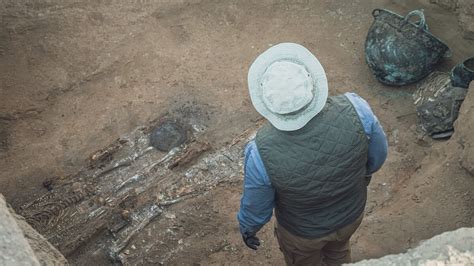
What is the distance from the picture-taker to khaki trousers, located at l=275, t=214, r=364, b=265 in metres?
3.33

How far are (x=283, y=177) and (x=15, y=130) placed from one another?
3627 millimetres

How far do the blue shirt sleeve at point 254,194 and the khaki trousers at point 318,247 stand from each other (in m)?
0.27

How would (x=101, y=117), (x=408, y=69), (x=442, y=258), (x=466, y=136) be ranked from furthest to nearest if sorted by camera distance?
(x=101, y=117), (x=408, y=69), (x=466, y=136), (x=442, y=258)

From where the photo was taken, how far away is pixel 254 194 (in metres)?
3.00

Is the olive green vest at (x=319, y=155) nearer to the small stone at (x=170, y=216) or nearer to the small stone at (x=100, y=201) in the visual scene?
the small stone at (x=170, y=216)

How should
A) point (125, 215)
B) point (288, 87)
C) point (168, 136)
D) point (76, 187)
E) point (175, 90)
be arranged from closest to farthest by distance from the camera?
point (288, 87) → point (125, 215) → point (76, 187) → point (168, 136) → point (175, 90)

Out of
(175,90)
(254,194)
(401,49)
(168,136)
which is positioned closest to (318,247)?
(254,194)

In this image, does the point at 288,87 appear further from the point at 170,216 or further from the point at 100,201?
the point at 100,201

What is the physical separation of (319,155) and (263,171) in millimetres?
296

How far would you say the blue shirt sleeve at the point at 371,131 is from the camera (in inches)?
114

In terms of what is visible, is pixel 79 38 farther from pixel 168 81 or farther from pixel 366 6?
pixel 366 6

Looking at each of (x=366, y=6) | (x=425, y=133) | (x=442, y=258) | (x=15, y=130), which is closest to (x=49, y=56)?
(x=15, y=130)

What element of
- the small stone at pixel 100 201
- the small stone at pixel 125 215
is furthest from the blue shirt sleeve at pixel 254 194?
the small stone at pixel 100 201

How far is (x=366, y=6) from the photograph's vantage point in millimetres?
6031
